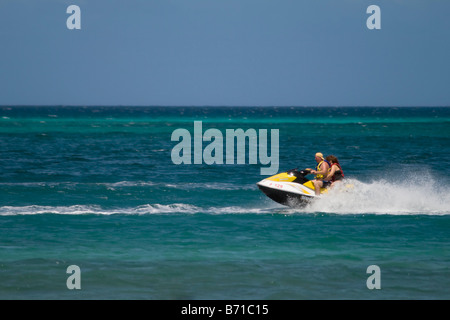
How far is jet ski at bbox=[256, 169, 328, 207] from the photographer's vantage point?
1568cm

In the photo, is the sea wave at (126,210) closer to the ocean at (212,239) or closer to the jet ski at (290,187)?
the ocean at (212,239)

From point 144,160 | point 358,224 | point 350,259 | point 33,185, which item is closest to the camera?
point 350,259

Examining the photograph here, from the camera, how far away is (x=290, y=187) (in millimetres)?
15680

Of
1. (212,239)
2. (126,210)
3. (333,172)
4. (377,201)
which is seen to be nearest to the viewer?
(212,239)

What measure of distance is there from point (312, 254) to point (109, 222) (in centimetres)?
523

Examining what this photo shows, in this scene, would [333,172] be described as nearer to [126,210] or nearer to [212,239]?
[212,239]

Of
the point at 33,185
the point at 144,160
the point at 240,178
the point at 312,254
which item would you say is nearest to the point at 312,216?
the point at 312,254

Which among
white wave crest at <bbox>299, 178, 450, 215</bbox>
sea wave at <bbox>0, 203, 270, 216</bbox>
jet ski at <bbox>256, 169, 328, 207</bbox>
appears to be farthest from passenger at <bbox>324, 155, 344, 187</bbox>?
sea wave at <bbox>0, 203, 270, 216</bbox>

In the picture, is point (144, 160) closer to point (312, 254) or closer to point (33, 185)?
point (33, 185)

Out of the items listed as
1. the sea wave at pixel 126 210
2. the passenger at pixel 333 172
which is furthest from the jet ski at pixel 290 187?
the sea wave at pixel 126 210

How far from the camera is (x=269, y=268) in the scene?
10.8m

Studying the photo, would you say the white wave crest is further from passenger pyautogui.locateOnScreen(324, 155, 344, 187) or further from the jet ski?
the jet ski

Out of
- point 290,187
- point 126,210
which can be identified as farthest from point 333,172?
point 126,210

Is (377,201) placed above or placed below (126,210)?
above
